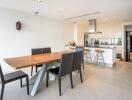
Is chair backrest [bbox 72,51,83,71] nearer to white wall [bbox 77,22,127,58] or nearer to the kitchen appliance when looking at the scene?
white wall [bbox 77,22,127,58]

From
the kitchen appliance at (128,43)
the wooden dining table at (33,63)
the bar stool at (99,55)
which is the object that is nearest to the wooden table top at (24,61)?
the wooden dining table at (33,63)

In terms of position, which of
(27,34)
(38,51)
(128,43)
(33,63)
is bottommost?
(33,63)

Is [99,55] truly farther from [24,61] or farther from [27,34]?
[24,61]

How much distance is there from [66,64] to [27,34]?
2.90 meters

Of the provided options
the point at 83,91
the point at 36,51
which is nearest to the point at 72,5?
the point at 36,51

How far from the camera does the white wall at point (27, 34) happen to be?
4.20m

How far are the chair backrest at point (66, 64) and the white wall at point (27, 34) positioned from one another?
8.96 ft

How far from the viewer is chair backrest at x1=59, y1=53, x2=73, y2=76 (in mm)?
2617

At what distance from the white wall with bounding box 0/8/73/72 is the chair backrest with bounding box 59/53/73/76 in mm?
2730

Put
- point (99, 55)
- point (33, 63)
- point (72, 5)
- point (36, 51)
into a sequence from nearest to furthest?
point (33, 63)
point (72, 5)
point (36, 51)
point (99, 55)

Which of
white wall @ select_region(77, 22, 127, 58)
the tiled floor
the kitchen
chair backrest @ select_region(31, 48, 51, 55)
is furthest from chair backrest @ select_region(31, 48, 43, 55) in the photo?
white wall @ select_region(77, 22, 127, 58)

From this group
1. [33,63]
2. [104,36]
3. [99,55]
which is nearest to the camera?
[33,63]

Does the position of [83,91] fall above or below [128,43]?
below

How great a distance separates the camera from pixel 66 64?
2.74 m
